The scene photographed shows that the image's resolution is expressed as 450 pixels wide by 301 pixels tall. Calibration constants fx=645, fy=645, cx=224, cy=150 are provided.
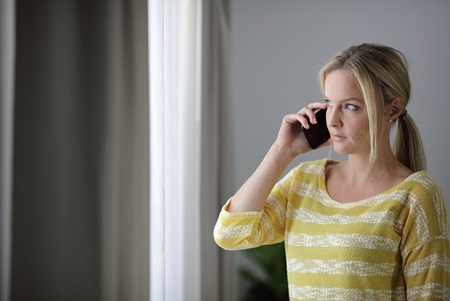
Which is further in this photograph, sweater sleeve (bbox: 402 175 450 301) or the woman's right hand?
the woman's right hand

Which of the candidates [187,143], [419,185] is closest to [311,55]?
[187,143]

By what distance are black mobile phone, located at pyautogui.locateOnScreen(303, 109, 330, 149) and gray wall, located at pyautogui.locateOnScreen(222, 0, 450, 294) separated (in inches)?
85.3

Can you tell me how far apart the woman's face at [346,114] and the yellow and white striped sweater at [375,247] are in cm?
14

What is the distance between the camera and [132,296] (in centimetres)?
249

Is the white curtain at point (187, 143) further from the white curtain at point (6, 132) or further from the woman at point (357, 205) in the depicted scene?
the woman at point (357, 205)

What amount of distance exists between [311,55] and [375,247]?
106 inches

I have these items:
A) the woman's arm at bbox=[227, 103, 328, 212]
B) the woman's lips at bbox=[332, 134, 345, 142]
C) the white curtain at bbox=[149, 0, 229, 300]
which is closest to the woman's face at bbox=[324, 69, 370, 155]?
the woman's lips at bbox=[332, 134, 345, 142]

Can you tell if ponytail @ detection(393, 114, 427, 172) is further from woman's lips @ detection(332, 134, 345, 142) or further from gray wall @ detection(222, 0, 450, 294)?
gray wall @ detection(222, 0, 450, 294)

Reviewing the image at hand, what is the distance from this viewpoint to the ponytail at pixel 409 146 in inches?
64.5

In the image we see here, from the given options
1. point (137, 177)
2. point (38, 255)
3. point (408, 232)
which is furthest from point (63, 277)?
point (408, 232)

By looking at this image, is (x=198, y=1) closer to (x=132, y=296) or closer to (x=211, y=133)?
(x=211, y=133)

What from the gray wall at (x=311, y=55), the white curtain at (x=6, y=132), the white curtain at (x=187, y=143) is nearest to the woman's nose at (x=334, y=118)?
the white curtain at (x=6, y=132)

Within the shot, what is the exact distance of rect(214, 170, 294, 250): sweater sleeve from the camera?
1637 millimetres

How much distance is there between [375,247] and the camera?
1.47m
